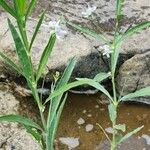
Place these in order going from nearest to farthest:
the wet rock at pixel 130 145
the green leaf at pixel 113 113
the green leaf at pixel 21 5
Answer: the green leaf at pixel 21 5
the green leaf at pixel 113 113
the wet rock at pixel 130 145

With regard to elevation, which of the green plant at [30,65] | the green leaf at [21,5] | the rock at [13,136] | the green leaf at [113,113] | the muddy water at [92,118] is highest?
the green leaf at [21,5]

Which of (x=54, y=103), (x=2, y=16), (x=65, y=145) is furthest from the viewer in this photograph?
(x=2, y=16)

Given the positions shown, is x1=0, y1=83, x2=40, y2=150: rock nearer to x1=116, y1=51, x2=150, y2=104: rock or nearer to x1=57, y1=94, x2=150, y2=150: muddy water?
x1=57, y1=94, x2=150, y2=150: muddy water

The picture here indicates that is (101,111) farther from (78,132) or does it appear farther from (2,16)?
(2,16)

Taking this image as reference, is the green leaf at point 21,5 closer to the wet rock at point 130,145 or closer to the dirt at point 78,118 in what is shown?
the dirt at point 78,118

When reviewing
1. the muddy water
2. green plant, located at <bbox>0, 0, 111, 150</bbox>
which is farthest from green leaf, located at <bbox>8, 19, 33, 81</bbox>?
the muddy water

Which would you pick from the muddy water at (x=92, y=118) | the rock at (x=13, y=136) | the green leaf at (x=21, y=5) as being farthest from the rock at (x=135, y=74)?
the green leaf at (x=21, y=5)

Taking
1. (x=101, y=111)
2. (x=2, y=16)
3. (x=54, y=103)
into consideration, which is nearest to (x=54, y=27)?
(x=54, y=103)
